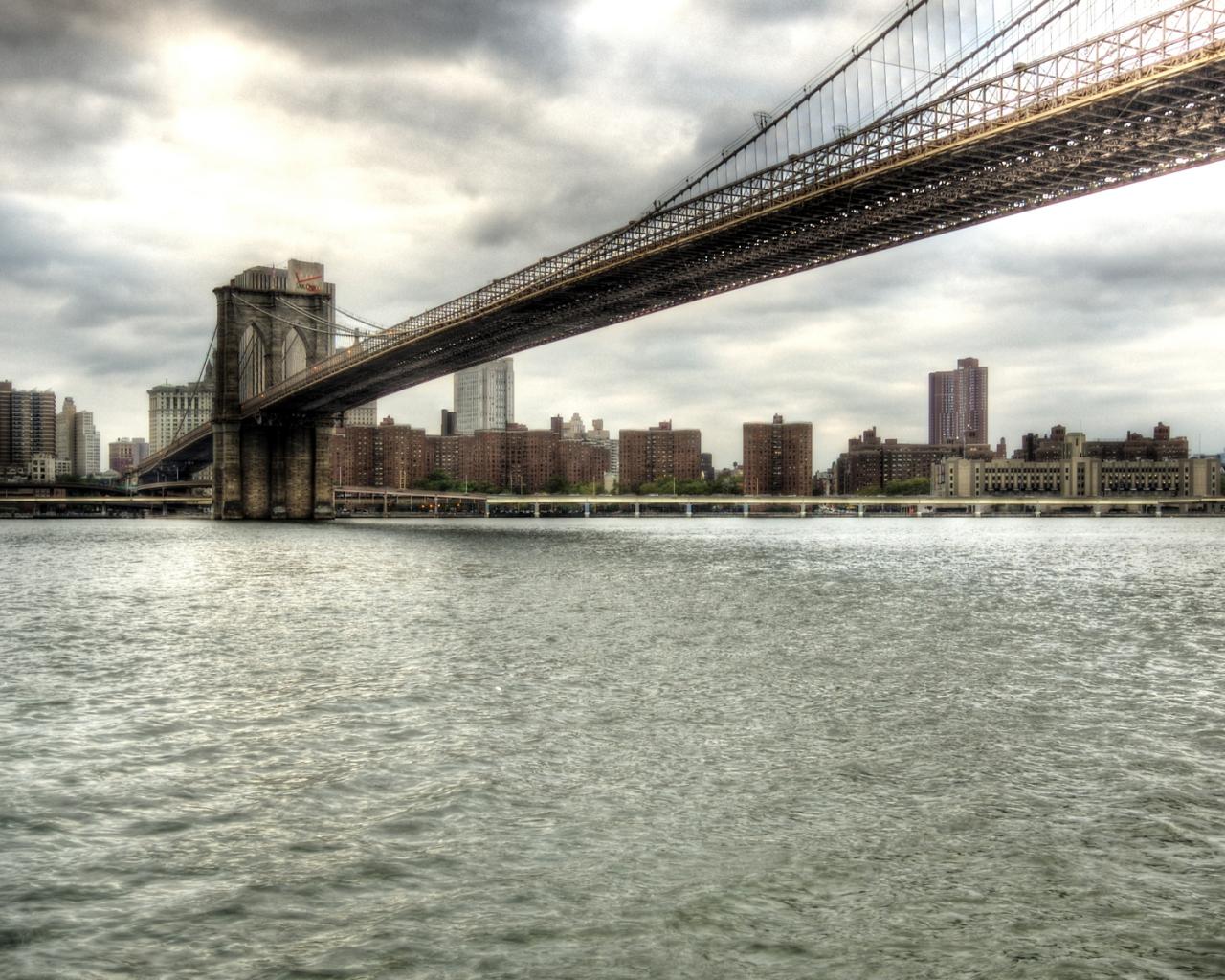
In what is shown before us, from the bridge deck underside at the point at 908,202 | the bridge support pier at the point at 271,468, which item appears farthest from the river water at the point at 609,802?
the bridge support pier at the point at 271,468

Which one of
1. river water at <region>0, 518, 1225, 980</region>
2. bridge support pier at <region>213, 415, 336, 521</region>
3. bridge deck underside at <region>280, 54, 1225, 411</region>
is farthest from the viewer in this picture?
bridge support pier at <region>213, 415, 336, 521</region>

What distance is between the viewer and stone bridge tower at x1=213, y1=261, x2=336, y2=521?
300 ft

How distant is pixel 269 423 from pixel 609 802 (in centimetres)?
9104

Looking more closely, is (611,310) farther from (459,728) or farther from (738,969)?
(738,969)

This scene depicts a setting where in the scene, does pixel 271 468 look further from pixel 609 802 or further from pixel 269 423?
pixel 609 802

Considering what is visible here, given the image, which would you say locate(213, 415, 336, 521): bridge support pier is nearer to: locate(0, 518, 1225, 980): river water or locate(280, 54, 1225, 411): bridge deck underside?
locate(280, 54, 1225, 411): bridge deck underside

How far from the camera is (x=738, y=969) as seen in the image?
5.52 m

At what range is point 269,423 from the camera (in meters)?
93.4

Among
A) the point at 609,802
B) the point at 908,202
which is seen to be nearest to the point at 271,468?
the point at 908,202

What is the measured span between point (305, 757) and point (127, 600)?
18.4 metres

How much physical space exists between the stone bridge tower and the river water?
75.8m

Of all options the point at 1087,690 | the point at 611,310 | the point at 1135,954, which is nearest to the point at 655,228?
the point at 611,310

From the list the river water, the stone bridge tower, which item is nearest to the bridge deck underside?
the river water

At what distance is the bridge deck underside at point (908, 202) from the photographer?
95.2 feet
